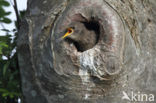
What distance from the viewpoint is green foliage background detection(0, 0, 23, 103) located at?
255cm

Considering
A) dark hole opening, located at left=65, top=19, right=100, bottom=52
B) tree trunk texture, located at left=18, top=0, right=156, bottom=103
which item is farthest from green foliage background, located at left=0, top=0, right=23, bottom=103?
dark hole opening, located at left=65, top=19, right=100, bottom=52

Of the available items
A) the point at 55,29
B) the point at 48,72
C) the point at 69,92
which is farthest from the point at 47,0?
the point at 69,92

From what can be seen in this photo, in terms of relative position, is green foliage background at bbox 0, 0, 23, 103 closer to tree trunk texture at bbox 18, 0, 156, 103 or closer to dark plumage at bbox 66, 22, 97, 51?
tree trunk texture at bbox 18, 0, 156, 103

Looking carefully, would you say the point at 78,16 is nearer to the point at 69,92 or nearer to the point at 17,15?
the point at 69,92

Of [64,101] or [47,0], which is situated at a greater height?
[47,0]

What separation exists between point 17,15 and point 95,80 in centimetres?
133

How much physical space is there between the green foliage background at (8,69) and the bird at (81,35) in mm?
790

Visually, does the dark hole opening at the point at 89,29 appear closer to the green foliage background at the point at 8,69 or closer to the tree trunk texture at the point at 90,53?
the tree trunk texture at the point at 90,53

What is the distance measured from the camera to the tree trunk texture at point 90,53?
184 centimetres

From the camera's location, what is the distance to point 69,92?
1.89m

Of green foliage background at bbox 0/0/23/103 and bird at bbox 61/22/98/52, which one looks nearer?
bird at bbox 61/22/98/52

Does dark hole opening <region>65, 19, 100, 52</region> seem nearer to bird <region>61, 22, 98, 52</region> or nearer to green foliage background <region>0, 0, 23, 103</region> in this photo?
bird <region>61, 22, 98, 52</region>

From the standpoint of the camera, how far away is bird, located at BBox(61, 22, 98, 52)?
1896 millimetres

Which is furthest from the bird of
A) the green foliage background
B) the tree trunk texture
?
the green foliage background
